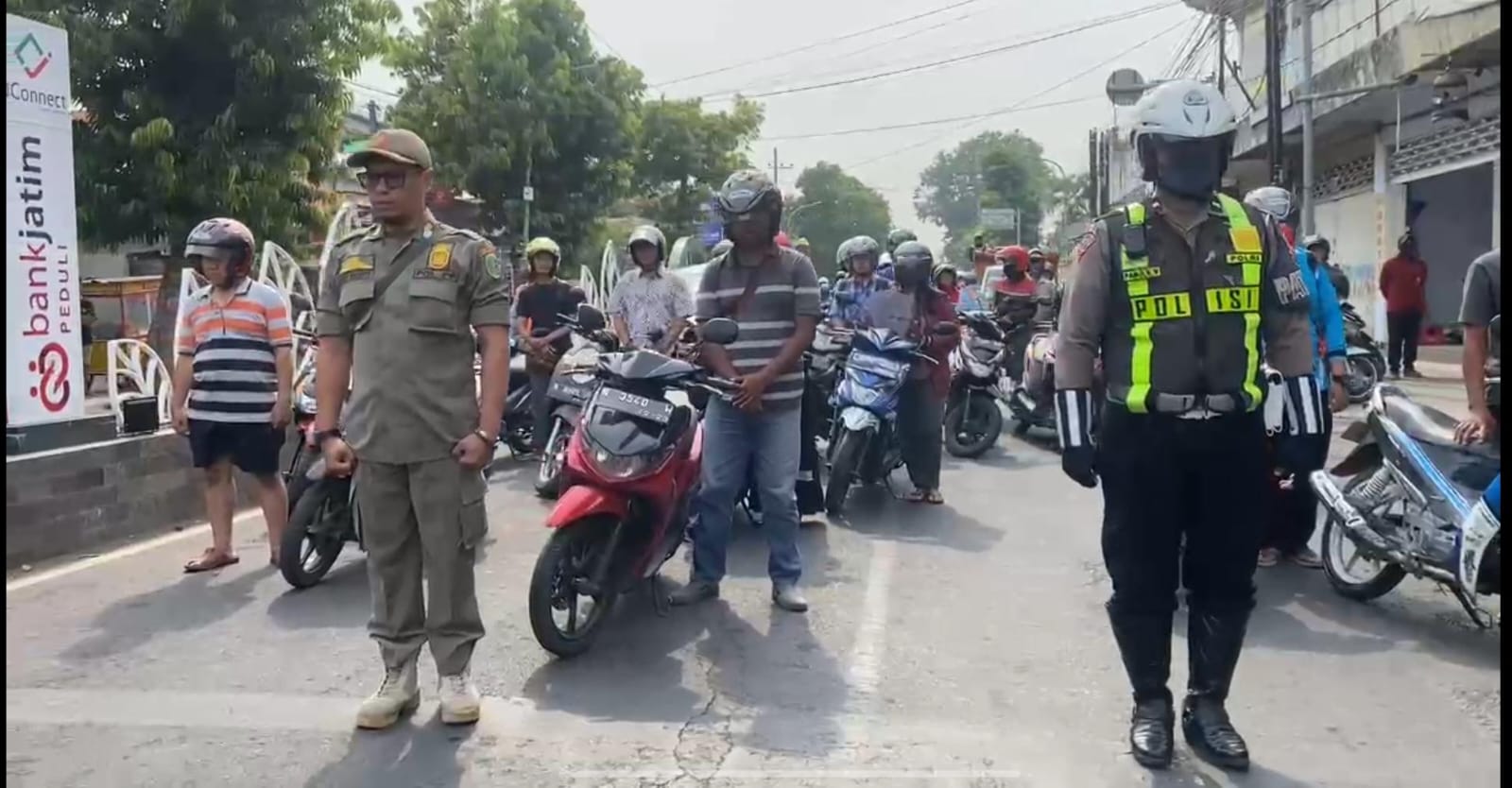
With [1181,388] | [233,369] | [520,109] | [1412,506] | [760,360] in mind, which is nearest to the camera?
[1181,388]

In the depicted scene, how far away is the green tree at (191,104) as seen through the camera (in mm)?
10906

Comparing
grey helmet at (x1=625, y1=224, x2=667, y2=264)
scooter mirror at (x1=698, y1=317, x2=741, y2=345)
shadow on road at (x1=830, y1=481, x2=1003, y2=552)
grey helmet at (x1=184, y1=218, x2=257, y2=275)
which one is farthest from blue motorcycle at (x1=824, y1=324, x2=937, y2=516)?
grey helmet at (x1=184, y1=218, x2=257, y2=275)

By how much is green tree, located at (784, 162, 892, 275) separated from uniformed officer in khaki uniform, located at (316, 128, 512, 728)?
73517 mm

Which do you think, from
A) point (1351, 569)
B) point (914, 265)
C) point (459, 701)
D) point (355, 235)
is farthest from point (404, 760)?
point (914, 265)

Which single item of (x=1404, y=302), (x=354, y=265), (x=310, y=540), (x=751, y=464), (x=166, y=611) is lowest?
(x=166, y=611)

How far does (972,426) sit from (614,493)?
19.9 ft

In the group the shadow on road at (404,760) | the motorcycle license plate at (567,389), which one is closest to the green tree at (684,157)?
the motorcycle license plate at (567,389)

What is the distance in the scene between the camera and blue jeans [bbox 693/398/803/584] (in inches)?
220

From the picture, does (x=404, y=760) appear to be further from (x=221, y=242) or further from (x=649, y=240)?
(x=649, y=240)

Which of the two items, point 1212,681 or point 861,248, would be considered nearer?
point 1212,681

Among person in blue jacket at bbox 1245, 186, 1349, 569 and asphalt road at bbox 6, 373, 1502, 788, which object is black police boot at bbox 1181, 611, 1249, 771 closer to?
asphalt road at bbox 6, 373, 1502, 788

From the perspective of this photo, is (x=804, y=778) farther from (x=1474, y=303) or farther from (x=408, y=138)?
(x=1474, y=303)

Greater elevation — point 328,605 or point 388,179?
point 388,179

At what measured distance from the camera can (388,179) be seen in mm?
4156
